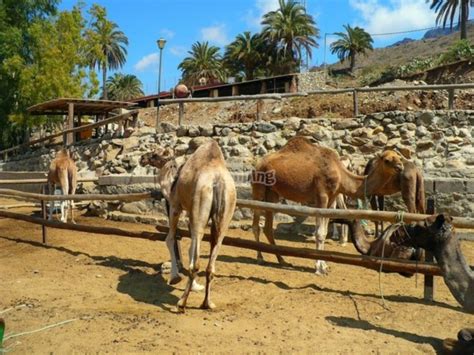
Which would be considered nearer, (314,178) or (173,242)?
(173,242)

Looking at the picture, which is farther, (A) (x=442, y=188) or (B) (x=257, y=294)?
(A) (x=442, y=188)

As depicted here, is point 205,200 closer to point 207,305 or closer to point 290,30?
point 207,305

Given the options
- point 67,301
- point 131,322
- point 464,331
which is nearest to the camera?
point 464,331

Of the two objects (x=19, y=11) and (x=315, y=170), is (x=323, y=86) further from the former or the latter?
(x=315, y=170)

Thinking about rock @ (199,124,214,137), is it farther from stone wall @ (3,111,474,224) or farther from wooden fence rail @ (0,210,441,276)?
wooden fence rail @ (0,210,441,276)

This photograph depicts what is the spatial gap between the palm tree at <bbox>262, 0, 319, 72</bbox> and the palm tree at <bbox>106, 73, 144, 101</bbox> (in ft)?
80.1

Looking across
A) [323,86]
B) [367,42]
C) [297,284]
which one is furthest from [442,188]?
[367,42]

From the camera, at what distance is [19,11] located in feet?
95.5

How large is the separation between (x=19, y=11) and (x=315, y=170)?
27.0 metres

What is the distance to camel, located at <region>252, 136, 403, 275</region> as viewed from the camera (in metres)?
7.71

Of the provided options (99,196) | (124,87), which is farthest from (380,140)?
(124,87)

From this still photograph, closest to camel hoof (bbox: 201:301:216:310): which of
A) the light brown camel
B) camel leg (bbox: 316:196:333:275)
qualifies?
camel leg (bbox: 316:196:333:275)

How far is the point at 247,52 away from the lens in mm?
48344

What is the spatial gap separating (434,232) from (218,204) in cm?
221
